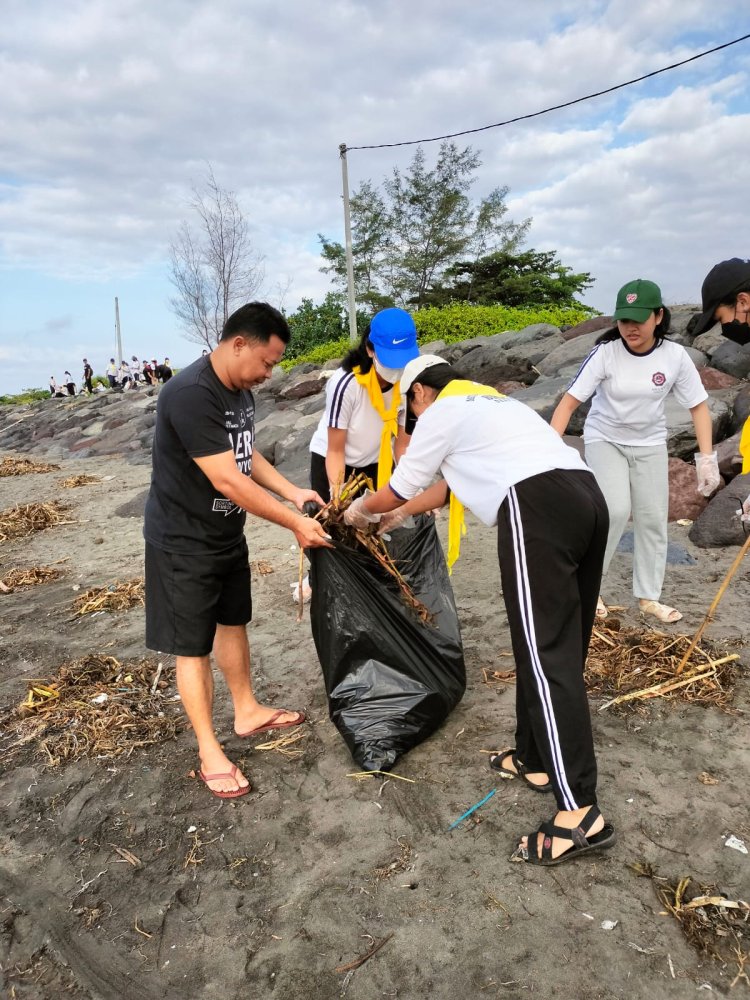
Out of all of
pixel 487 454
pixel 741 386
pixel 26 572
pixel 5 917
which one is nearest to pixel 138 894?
pixel 5 917

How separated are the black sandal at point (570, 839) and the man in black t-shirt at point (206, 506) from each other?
1.03 m

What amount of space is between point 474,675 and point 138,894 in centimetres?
169

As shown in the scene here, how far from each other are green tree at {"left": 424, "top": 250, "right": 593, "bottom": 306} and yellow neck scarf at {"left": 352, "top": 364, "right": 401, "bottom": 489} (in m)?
16.3

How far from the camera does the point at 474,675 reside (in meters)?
3.28

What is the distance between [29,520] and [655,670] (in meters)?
6.36

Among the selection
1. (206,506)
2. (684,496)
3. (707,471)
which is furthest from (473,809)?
(684,496)

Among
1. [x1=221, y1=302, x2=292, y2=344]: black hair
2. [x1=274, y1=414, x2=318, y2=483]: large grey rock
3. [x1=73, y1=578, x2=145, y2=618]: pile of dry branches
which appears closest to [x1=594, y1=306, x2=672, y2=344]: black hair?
[x1=221, y1=302, x2=292, y2=344]: black hair

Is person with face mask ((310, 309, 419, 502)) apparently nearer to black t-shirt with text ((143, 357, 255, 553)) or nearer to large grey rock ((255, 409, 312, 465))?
black t-shirt with text ((143, 357, 255, 553))

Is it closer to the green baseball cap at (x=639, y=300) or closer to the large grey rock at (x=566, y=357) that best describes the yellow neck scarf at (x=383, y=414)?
the green baseball cap at (x=639, y=300)

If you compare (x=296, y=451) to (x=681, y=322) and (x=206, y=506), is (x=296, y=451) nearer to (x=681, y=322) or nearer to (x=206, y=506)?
(x=681, y=322)

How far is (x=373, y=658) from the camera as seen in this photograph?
2.69 metres

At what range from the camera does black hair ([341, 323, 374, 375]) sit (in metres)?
3.29

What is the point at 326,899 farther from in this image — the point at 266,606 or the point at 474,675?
the point at 266,606

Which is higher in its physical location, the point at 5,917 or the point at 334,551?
the point at 334,551
